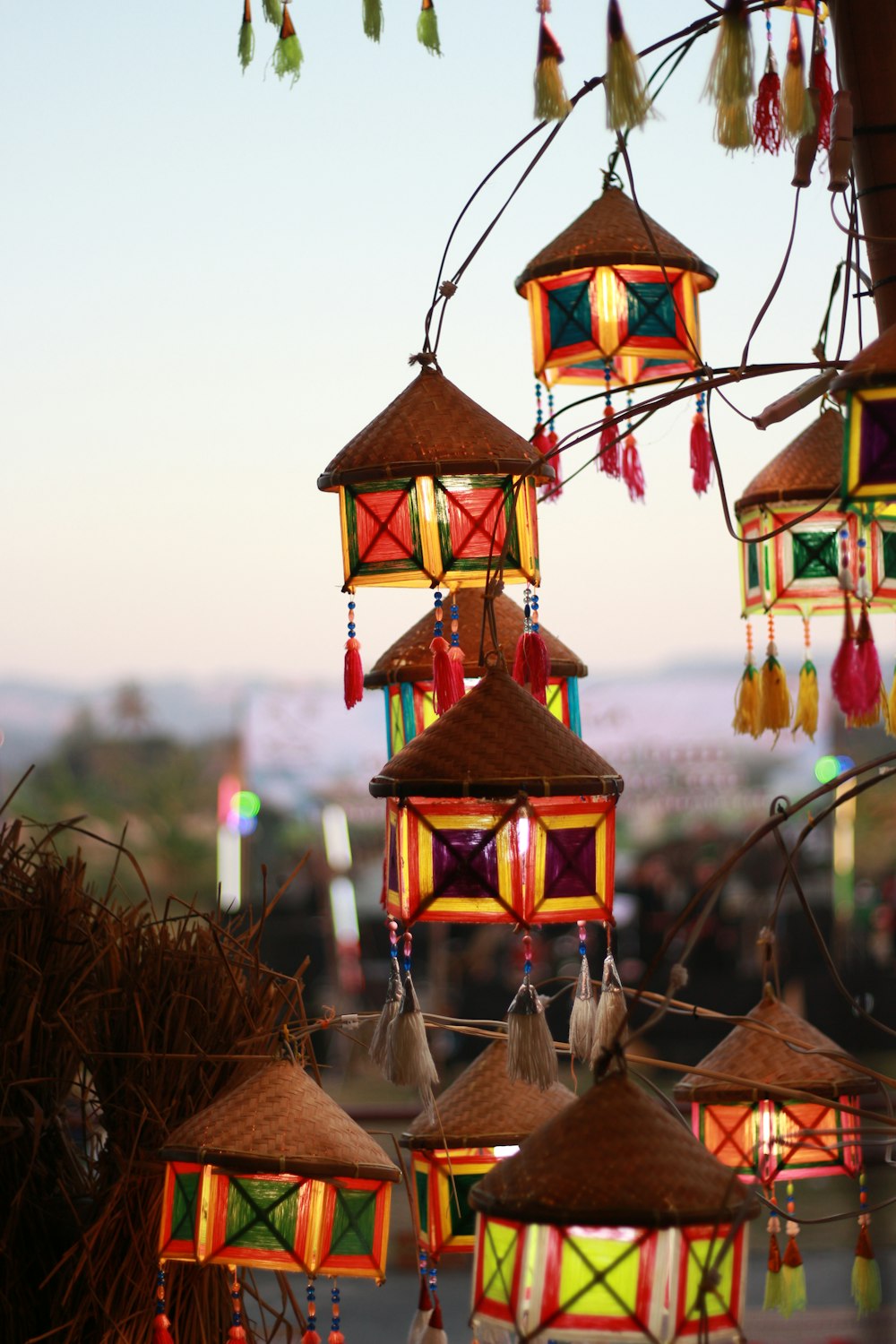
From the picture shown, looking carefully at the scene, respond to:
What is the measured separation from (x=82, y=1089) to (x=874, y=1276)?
3.15 feet

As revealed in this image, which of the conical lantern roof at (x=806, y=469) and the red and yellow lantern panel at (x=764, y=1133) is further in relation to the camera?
the conical lantern roof at (x=806, y=469)

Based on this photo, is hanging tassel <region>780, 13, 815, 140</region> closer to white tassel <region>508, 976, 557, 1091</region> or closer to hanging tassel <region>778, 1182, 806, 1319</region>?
white tassel <region>508, 976, 557, 1091</region>

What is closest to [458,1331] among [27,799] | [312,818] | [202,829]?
[312,818]

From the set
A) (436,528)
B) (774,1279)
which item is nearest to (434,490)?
(436,528)

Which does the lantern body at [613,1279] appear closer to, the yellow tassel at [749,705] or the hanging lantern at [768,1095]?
the hanging lantern at [768,1095]

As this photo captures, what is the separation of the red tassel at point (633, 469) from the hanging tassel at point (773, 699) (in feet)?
0.99

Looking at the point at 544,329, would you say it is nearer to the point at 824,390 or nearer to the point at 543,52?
the point at 543,52

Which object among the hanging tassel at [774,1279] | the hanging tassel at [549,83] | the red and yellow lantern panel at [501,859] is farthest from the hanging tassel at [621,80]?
the hanging tassel at [774,1279]

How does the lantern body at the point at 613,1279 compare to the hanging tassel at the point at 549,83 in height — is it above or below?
below

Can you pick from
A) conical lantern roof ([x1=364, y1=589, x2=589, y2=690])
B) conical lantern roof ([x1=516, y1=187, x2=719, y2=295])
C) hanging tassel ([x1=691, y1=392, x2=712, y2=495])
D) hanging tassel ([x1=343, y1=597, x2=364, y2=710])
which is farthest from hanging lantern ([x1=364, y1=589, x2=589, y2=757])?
conical lantern roof ([x1=516, y1=187, x2=719, y2=295])

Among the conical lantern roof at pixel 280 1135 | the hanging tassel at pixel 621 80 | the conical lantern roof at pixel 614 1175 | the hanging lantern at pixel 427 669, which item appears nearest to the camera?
the conical lantern roof at pixel 614 1175

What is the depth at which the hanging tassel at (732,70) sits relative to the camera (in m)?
1.26

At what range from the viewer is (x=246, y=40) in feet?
6.03

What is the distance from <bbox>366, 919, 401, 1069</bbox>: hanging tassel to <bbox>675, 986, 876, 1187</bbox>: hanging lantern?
41cm
